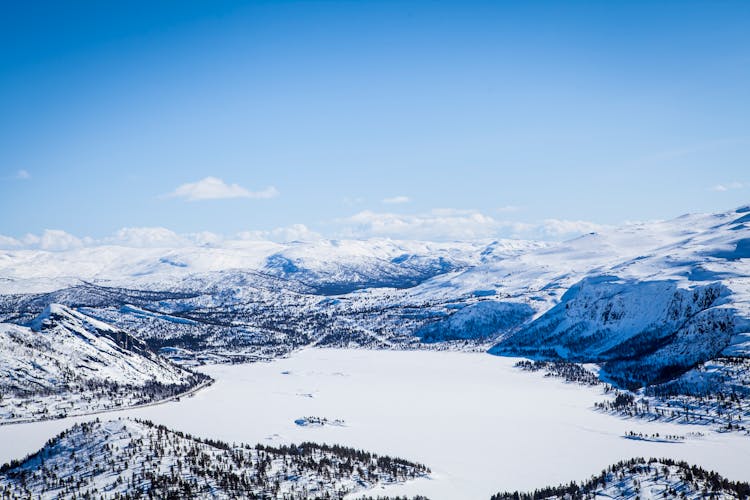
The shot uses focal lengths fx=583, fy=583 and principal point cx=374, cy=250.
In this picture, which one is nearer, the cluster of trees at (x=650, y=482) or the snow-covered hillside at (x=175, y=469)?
the cluster of trees at (x=650, y=482)

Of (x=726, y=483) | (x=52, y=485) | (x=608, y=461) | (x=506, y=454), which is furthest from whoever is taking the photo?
(x=506, y=454)

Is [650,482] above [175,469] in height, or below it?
above

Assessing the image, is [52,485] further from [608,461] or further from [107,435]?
[608,461]

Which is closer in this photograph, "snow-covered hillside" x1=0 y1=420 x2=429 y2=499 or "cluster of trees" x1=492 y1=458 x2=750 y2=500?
"cluster of trees" x1=492 y1=458 x2=750 y2=500

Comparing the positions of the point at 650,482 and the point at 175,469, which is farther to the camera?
the point at 175,469

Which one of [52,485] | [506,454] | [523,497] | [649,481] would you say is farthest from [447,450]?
[52,485]
